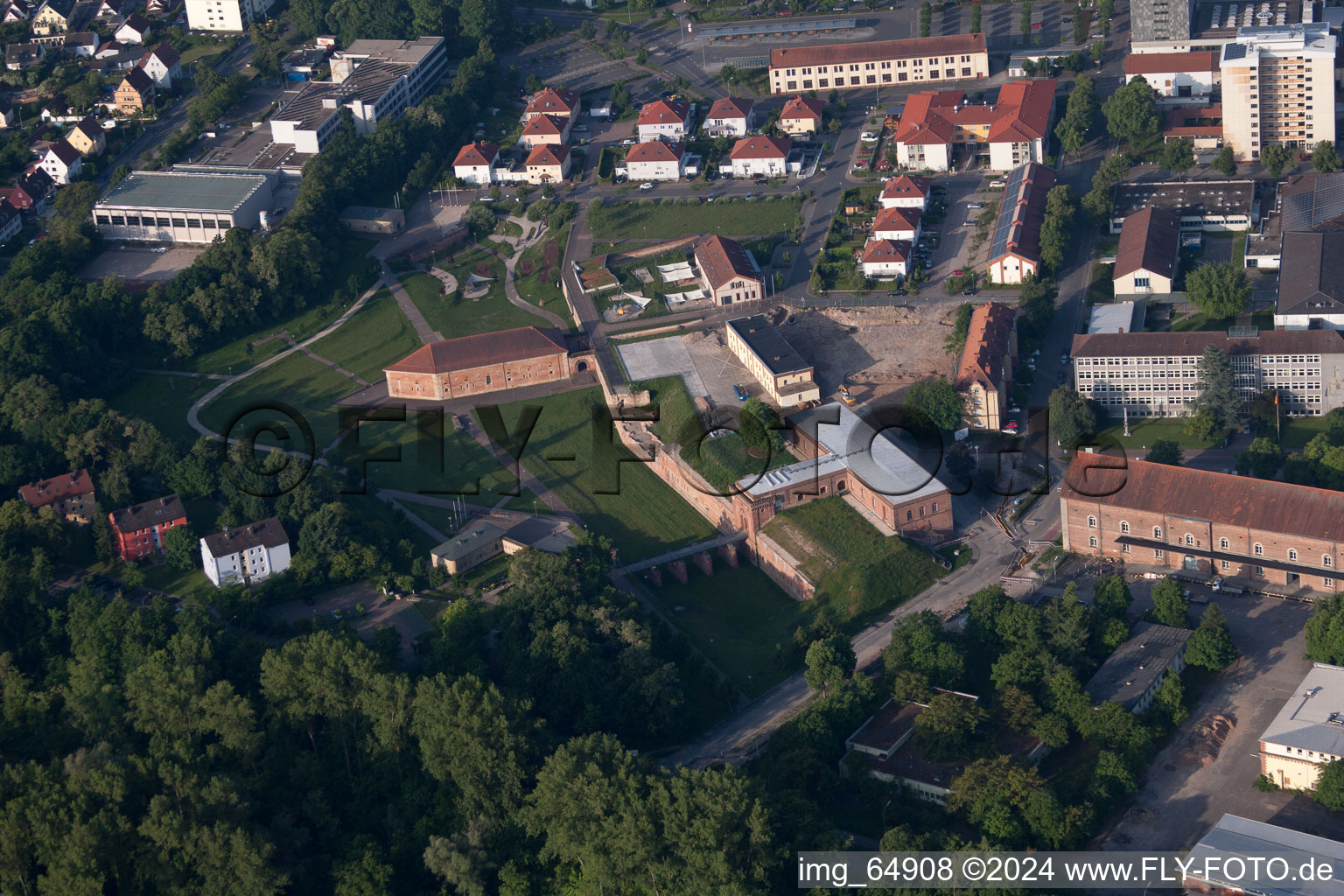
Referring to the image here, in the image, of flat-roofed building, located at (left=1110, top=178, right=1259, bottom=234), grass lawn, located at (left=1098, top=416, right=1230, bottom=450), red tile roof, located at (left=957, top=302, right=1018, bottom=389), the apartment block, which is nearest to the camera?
grass lawn, located at (left=1098, top=416, right=1230, bottom=450)

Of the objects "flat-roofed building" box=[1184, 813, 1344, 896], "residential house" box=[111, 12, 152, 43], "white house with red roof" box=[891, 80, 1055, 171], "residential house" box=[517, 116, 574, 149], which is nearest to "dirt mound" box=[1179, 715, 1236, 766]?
"flat-roofed building" box=[1184, 813, 1344, 896]

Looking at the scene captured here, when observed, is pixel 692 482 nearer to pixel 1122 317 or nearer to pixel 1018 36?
pixel 1122 317

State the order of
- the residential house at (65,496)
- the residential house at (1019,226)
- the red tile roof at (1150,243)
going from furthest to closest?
the residential house at (1019,226) → the red tile roof at (1150,243) → the residential house at (65,496)

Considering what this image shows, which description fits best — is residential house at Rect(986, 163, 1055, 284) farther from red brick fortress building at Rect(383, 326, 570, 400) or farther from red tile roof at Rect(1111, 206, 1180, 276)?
red brick fortress building at Rect(383, 326, 570, 400)

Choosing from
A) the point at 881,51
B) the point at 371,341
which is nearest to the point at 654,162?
the point at 881,51

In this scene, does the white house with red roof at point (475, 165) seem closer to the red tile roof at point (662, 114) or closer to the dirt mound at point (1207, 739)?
the red tile roof at point (662, 114)

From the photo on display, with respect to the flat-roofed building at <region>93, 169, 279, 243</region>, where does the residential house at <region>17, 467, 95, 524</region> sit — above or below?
below

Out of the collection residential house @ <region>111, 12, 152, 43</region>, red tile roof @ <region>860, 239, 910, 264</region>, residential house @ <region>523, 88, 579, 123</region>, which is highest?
residential house @ <region>111, 12, 152, 43</region>

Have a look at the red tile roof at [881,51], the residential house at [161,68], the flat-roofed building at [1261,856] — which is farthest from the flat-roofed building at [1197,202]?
the residential house at [161,68]
